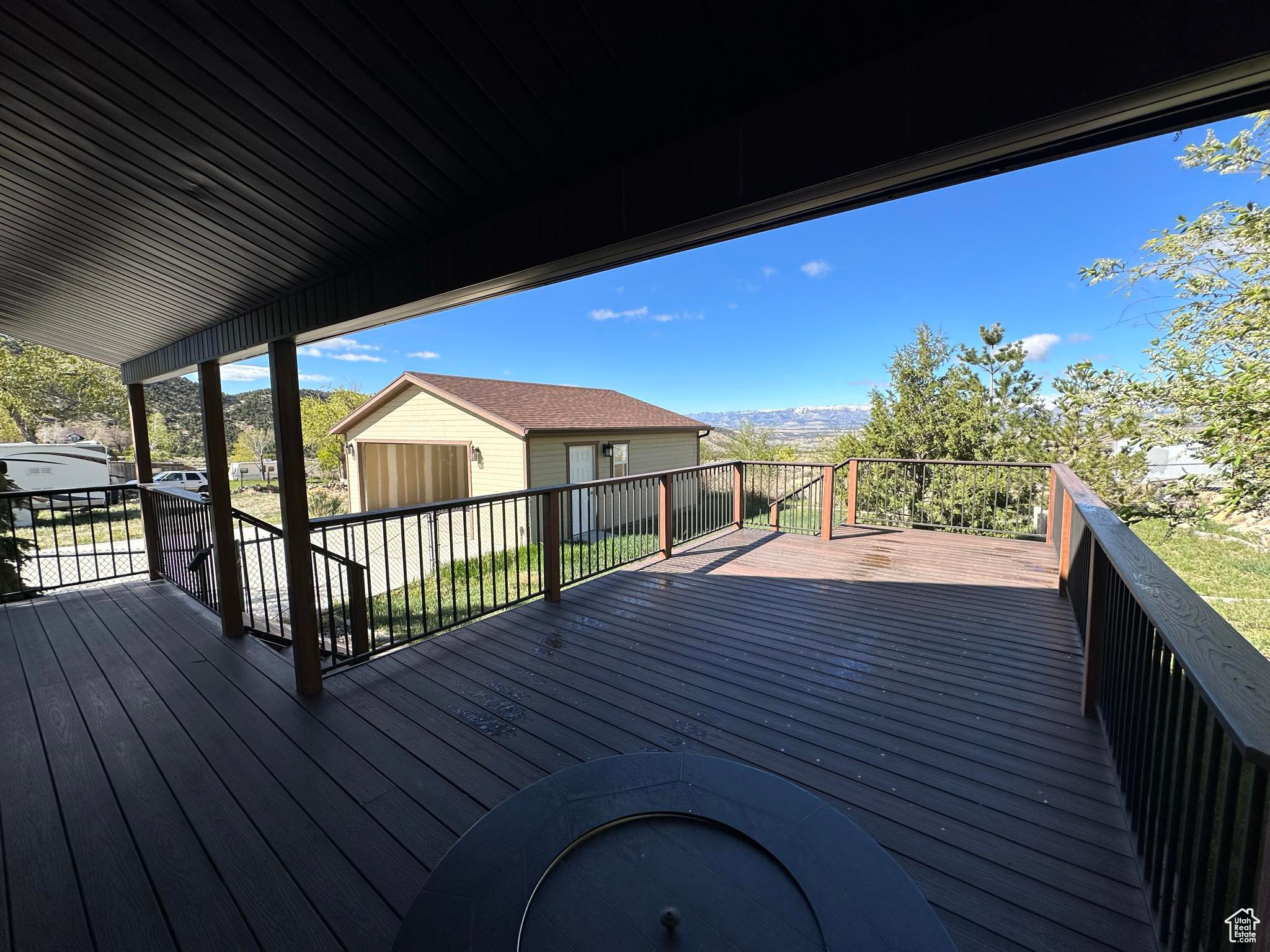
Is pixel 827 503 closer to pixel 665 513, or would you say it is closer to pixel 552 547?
pixel 665 513

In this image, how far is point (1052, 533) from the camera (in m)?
5.53

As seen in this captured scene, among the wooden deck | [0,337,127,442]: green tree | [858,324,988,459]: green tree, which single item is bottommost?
the wooden deck

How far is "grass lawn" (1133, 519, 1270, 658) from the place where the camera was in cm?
635

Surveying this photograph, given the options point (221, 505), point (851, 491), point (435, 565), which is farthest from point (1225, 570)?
point (221, 505)

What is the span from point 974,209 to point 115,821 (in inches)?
858

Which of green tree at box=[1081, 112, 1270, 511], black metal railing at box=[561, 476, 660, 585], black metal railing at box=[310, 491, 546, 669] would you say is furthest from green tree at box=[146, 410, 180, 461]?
green tree at box=[1081, 112, 1270, 511]

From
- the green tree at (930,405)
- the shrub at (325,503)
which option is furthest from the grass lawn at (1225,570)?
the shrub at (325,503)

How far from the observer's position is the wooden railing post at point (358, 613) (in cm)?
332

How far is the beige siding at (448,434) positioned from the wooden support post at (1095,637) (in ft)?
27.7

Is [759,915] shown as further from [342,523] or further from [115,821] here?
[342,523]

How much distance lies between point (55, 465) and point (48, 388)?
4709 millimetres

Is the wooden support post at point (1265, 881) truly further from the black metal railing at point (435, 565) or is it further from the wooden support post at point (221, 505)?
the wooden support post at point (221, 505)

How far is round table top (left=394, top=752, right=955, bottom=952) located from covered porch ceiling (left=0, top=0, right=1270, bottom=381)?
5.58 feet

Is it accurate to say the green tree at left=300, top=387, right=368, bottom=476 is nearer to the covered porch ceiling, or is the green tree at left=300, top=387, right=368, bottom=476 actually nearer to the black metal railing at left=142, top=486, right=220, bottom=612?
the black metal railing at left=142, top=486, right=220, bottom=612
